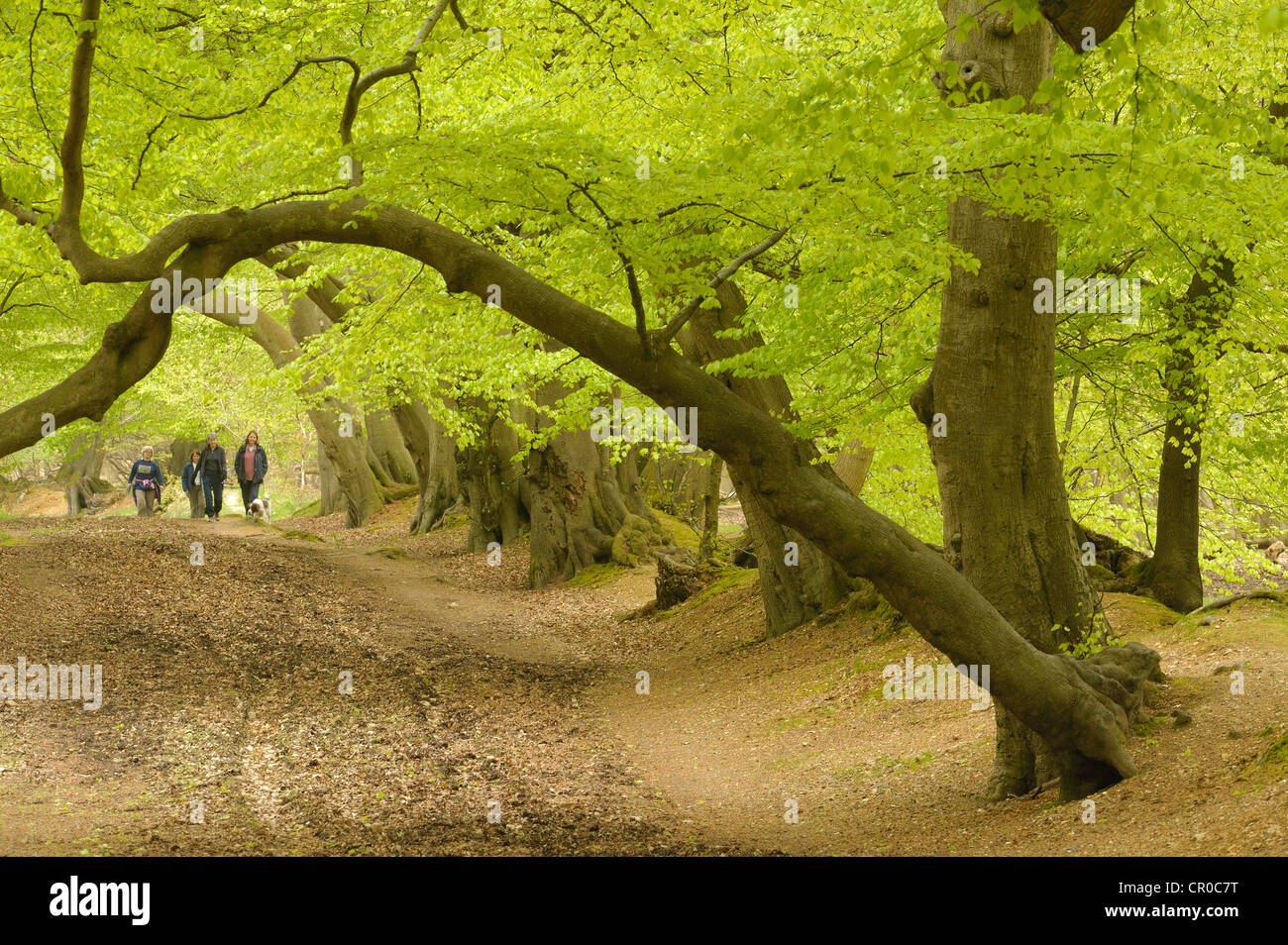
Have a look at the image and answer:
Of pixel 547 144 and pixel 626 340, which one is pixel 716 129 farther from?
pixel 626 340

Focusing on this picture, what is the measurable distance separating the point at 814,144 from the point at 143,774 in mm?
5813

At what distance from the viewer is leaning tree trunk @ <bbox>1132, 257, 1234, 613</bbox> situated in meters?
9.81

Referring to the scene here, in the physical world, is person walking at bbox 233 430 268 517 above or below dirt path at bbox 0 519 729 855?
above

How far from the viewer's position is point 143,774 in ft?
22.7

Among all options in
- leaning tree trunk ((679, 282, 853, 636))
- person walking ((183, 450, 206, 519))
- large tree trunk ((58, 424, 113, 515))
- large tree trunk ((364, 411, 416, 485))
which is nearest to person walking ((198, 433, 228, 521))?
person walking ((183, 450, 206, 519))

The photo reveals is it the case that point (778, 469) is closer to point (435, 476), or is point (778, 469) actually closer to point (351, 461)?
point (435, 476)

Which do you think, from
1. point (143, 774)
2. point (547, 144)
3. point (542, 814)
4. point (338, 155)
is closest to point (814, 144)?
point (547, 144)

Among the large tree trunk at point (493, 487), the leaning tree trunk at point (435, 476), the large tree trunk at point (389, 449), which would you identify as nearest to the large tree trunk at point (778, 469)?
the large tree trunk at point (493, 487)

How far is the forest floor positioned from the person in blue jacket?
319 inches

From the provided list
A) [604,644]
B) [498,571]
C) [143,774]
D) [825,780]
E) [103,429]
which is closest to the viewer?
[143,774]

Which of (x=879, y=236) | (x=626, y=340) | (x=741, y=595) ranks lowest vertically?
(x=741, y=595)

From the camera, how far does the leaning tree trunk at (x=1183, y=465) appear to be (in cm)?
981

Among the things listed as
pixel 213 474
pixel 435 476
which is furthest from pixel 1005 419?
pixel 435 476

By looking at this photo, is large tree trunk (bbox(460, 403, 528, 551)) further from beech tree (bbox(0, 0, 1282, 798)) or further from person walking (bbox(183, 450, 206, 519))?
beech tree (bbox(0, 0, 1282, 798))
